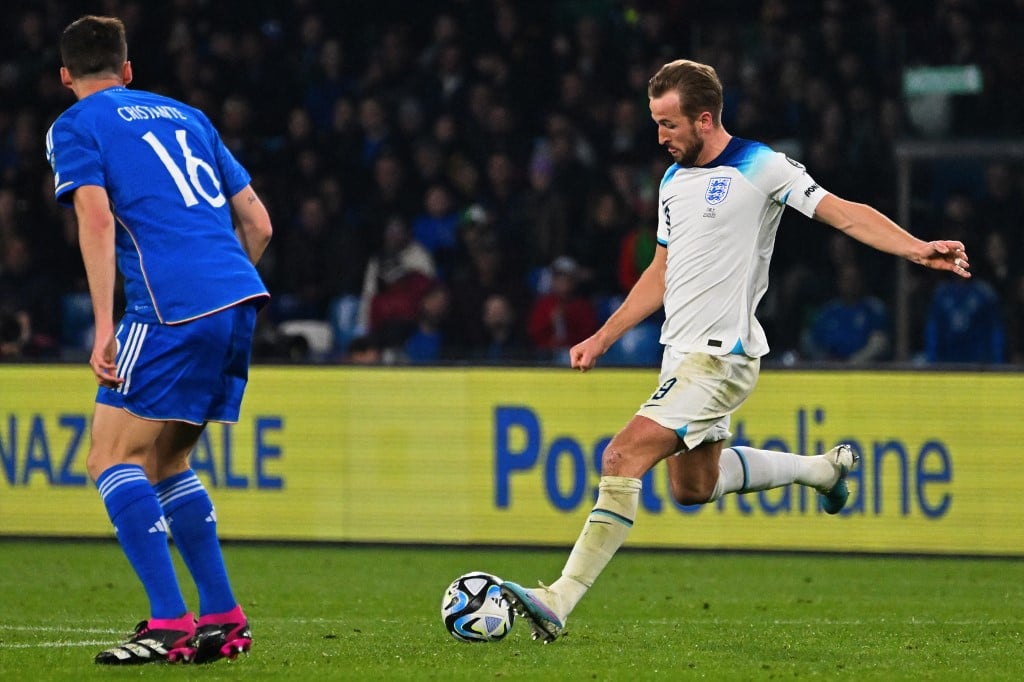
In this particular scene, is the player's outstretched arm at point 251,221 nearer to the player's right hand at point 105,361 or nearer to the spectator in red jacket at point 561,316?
the player's right hand at point 105,361

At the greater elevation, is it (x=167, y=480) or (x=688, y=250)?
(x=688, y=250)

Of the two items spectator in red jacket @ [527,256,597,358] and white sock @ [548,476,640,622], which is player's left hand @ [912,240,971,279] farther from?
spectator in red jacket @ [527,256,597,358]

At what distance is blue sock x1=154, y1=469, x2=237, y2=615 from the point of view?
530 cm

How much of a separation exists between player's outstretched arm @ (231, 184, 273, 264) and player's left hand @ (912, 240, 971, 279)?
216cm

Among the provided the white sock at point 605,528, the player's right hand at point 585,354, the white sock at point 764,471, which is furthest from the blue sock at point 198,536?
the white sock at point 764,471

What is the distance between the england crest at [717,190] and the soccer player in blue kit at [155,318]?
1.64m

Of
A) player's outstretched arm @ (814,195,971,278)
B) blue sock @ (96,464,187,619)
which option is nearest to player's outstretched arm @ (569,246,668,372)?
player's outstretched arm @ (814,195,971,278)

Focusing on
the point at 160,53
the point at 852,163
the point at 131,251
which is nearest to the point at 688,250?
the point at 131,251

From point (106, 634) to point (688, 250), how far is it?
261 centimetres

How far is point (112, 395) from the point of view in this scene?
17.1ft

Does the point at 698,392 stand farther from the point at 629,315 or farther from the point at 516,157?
the point at 516,157

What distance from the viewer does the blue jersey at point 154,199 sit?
17.1ft

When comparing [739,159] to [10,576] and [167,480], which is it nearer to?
[167,480]

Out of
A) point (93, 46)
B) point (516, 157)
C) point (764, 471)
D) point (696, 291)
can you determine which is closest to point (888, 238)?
Answer: point (696, 291)
